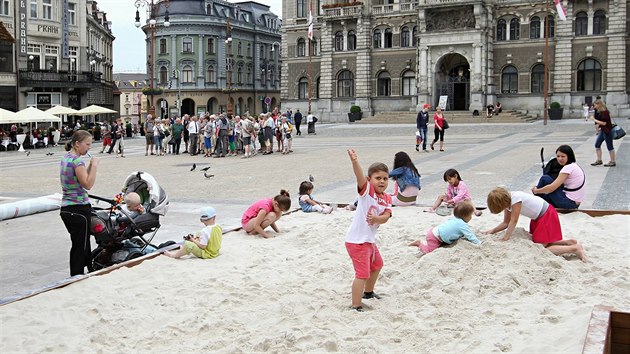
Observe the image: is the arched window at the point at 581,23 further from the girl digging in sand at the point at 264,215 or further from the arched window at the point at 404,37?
the girl digging in sand at the point at 264,215

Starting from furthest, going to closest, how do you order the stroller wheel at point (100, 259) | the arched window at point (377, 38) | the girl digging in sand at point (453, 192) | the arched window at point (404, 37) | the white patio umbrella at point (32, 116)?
the arched window at point (377, 38) < the arched window at point (404, 37) < the white patio umbrella at point (32, 116) < the girl digging in sand at point (453, 192) < the stroller wheel at point (100, 259)

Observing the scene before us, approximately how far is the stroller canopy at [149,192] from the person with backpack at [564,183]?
547 cm

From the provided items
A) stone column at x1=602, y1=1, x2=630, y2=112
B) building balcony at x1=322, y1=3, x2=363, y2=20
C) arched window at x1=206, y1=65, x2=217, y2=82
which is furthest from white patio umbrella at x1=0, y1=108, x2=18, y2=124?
arched window at x1=206, y1=65, x2=217, y2=82

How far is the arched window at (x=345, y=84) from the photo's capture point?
58.2 m

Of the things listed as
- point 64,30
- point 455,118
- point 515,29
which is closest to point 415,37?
point 515,29

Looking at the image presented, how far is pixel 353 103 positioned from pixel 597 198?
4570 cm

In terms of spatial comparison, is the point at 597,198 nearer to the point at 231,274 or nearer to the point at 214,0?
the point at 231,274

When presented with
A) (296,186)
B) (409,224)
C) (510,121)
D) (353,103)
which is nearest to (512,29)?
(510,121)

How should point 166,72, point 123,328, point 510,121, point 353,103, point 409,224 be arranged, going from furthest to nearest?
point 166,72, point 353,103, point 510,121, point 409,224, point 123,328

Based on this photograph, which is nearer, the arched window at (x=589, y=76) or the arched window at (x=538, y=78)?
the arched window at (x=589, y=76)

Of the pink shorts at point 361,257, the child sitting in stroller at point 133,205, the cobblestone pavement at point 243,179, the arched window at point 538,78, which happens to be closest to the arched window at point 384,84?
the arched window at point 538,78

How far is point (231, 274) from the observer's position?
7418mm

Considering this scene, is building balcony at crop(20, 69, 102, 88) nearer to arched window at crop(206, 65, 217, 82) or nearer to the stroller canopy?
arched window at crop(206, 65, 217, 82)

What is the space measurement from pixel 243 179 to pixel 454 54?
38.8 m
